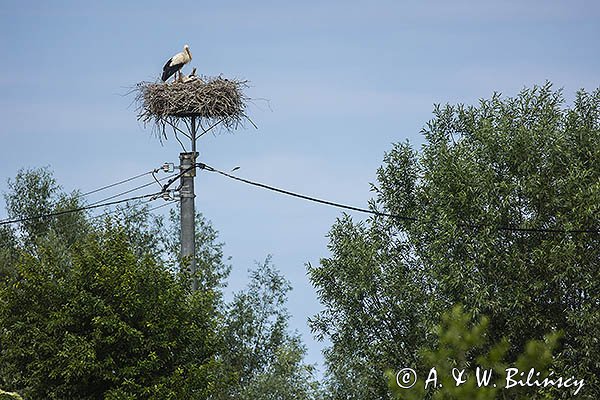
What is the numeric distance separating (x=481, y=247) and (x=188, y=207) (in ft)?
18.8

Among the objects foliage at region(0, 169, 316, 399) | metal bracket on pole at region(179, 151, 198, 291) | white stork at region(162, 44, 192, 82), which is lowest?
foliage at region(0, 169, 316, 399)

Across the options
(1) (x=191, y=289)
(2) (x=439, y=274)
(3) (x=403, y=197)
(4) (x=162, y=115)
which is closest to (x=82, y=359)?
(1) (x=191, y=289)

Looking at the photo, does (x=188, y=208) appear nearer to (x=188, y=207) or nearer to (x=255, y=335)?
(x=188, y=207)

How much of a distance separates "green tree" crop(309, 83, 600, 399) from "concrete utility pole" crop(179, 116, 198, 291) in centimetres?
467

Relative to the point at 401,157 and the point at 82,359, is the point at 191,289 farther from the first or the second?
the point at 401,157

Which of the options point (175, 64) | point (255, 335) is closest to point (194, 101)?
point (175, 64)

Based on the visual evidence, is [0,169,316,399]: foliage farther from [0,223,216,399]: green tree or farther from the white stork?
the white stork

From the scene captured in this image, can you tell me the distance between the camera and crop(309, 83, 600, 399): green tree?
20.1m

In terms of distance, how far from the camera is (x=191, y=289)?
61.0 ft

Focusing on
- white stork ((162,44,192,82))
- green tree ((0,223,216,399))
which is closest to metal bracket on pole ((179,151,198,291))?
green tree ((0,223,216,399))

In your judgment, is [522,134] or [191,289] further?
[522,134]

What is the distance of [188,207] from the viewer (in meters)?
17.8

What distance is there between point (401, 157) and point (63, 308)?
8.72m

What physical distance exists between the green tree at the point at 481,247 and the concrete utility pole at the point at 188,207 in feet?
15.3
